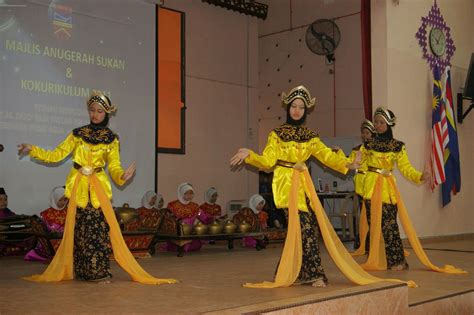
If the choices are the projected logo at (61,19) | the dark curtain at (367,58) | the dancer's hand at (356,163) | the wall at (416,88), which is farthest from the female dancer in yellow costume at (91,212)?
the wall at (416,88)

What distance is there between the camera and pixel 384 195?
664 centimetres

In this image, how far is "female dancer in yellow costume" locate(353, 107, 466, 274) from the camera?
6.54 m

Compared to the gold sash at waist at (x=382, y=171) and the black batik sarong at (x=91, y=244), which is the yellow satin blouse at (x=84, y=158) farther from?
the gold sash at waist at (x=382, y=171)

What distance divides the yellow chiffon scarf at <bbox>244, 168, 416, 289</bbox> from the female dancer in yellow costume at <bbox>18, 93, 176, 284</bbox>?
1.18 m

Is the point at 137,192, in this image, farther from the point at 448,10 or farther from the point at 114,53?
the point at 448,10

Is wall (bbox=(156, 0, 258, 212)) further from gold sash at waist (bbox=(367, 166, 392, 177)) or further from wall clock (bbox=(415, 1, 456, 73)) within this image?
gold sash at waist (bbox=(367, 166, 392, 177))

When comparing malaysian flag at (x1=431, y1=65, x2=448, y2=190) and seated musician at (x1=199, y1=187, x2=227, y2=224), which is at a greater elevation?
malaysian flag at (x1=431, y1=65, x2=448, y2=190)

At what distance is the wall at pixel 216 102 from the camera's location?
1145 centimetres

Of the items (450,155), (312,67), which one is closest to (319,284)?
(450,155)

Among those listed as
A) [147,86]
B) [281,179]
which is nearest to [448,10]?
[147,86]

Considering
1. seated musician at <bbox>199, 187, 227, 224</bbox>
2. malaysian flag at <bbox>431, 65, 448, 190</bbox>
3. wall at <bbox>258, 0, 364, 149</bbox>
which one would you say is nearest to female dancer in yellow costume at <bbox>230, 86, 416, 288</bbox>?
seated musician at <bbox>199, 187, 227, 224</bbox>

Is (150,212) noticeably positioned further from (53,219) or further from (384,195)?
(384,195)

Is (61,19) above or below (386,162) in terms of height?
above

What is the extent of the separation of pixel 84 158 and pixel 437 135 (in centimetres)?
619
